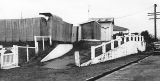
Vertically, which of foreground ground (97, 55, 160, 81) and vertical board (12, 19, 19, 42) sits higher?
vertical board (12, 19, 19, 42)

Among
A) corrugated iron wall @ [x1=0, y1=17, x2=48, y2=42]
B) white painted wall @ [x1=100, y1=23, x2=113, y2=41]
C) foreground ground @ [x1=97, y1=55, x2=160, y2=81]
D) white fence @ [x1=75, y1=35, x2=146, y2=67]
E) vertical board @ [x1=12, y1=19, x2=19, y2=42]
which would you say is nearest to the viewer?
foreground ground @ [x1=97, y1=55, x2=160, y2=81]

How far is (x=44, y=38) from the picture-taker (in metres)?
18.5

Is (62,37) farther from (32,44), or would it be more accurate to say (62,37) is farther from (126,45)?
(126,45)

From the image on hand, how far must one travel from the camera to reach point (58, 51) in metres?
18.1

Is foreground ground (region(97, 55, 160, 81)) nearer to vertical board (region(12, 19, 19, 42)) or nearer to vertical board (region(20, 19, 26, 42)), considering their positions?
vertical board (region(20, 19, 26, 42))

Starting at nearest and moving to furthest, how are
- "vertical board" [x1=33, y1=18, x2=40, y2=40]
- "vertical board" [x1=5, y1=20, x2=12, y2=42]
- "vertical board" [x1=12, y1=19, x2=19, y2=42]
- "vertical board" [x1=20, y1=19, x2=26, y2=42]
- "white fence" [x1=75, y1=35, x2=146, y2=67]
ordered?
1. "white fence" [x1=75, y1=35, x2=146, y2=67]
2. "vertical board" [x1=33, y1=18, x2=40, y2=40]
3. "vertical board" [x1=20, y1=19, x2=26, y2=42]
4. "vertical board" [x1=12, y1=19, x2=19, y2=42]
5. "vertical board" [x1=5, y1=20, x2=12, y2=42]

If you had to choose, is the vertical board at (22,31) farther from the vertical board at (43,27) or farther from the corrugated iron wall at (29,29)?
the vertical board at (43,27)

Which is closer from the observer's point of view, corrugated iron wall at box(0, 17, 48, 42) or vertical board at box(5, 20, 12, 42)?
corrugated iron wall at box(0, 17, 48, 42)

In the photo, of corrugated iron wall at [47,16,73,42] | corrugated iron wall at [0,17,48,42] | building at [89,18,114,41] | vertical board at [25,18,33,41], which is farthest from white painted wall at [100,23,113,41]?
vertical board at [25,18,33,41]

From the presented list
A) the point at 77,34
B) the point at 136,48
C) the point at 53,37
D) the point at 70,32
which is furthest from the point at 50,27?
the point at 136,48

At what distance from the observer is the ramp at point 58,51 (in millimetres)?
16409

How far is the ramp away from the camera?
16409 millimetres

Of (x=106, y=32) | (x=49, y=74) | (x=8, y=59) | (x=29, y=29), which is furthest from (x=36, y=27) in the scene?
(x=106, y=32)

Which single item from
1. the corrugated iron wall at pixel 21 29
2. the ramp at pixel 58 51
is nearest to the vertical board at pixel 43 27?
the corrugated iron wall at pixel 21 29
